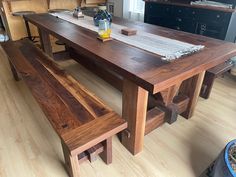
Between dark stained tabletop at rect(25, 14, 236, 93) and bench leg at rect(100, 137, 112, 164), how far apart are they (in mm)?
461

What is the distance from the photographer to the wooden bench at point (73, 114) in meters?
0.98

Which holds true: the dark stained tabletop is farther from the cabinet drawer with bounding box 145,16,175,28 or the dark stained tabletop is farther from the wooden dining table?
the cabinet drawer with bounding box 145,16,175,28

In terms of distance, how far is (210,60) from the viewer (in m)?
1.17

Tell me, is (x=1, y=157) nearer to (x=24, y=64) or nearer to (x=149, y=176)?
(x=24, y=64)

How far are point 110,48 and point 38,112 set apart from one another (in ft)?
3.52

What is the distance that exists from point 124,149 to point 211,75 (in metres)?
1.19

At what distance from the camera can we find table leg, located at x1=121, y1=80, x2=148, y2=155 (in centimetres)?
121

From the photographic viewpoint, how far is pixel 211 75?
1.96 metres

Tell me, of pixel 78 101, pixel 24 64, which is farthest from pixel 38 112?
pixel 78 101

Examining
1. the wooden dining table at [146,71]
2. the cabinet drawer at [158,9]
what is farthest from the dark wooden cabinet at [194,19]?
the wooden dining table at [146,71]

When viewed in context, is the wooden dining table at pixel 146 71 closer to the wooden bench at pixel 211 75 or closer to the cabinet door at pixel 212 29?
the wooden bench at pixel 211 75

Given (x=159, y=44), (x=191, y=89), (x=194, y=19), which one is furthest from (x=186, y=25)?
(x=159, y=44)

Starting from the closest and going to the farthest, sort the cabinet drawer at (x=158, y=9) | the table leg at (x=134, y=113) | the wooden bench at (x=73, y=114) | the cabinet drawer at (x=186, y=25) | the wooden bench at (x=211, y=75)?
the wooden bench at (x=73, y=114) < the table leg at (x=134, y=113) < the wooden bench at (x=211, y=75) < the cabinet drawer at (x=186, y=25) < the cabinet drawer at (x=158, y=9)

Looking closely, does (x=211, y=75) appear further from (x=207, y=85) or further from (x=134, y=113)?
(x=134, y=113)
